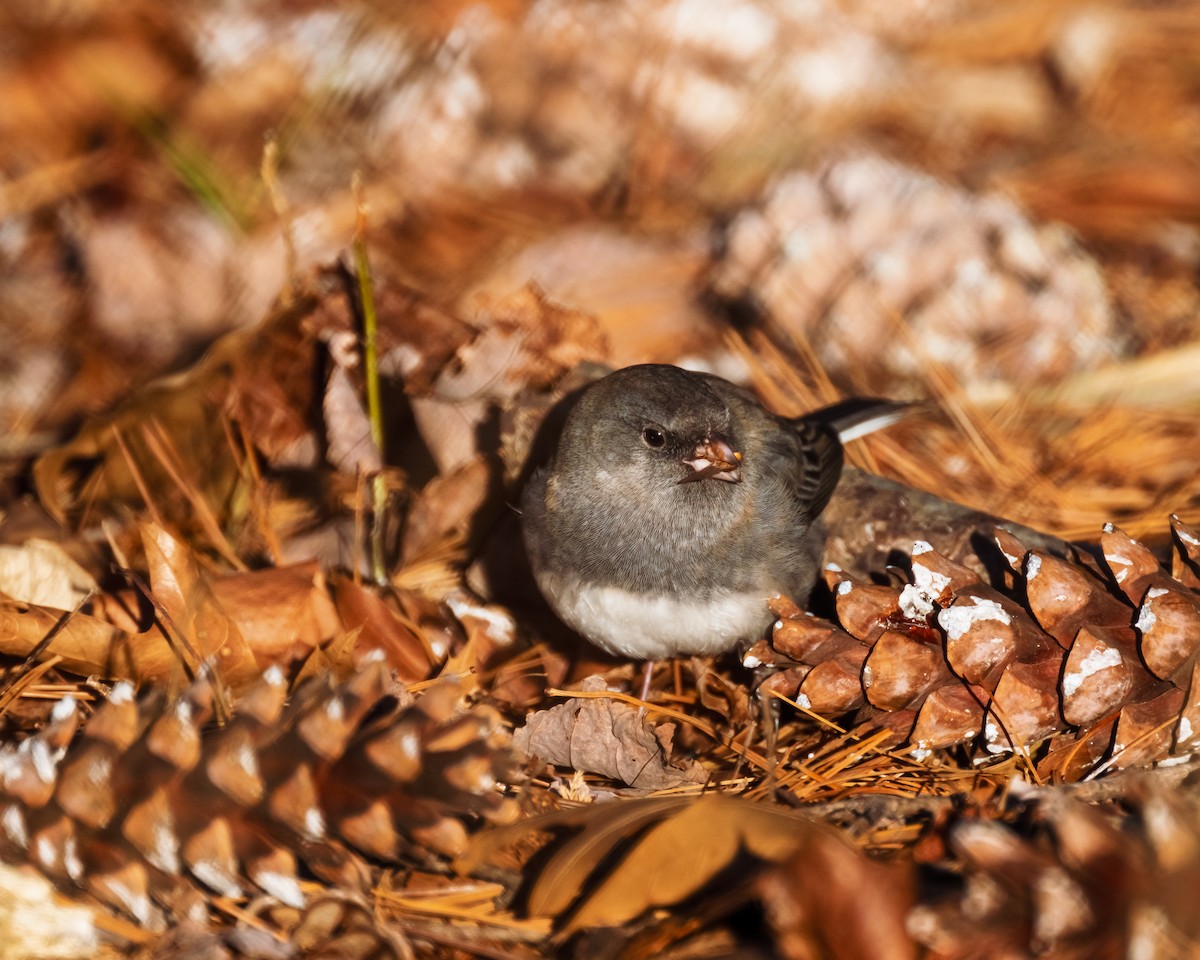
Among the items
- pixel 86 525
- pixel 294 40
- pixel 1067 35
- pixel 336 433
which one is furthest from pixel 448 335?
pixel 1067 35

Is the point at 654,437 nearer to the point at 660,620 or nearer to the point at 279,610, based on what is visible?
the point at 660,620

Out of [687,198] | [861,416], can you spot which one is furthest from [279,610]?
[687,198]

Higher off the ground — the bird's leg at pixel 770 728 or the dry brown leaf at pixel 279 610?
the dry brown leaf at pixel 279 610

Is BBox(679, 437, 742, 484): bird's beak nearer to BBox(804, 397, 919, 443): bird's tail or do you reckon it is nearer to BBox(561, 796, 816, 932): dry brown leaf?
BBox(804, 397, 919, 443): bird's tail

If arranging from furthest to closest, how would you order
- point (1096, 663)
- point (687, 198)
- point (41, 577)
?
1. point (687, 198)
2. point (41, 577)
3. point (1096, 663)

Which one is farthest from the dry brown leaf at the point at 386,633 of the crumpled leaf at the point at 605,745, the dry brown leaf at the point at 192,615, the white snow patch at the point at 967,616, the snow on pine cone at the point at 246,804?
the white snow patch at the point at 967,616

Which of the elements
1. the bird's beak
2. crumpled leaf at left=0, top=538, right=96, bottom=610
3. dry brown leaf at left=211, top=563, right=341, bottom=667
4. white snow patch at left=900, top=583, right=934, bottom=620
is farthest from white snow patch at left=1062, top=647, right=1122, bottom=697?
crumpled leaf at left=0, top=538, right=96, bottom=610

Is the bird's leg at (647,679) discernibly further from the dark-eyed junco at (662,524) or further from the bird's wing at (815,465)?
the bird's wing at (815,465)
